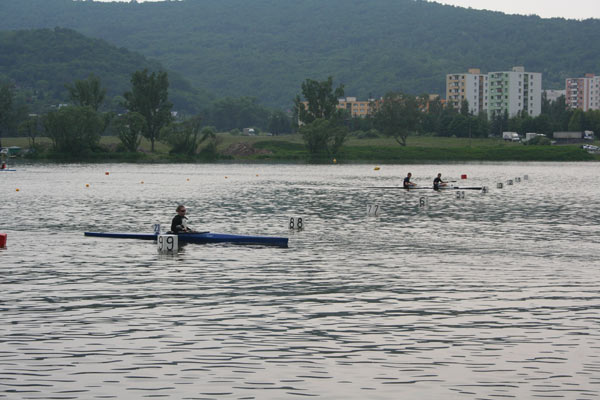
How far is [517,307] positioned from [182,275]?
12.2 metres

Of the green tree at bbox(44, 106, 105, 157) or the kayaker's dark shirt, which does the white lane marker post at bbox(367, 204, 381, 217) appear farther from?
the green tree at bbox(44, 106, 105, 157)

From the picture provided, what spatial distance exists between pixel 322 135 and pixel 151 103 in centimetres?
4331

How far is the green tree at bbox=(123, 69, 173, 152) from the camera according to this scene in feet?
626

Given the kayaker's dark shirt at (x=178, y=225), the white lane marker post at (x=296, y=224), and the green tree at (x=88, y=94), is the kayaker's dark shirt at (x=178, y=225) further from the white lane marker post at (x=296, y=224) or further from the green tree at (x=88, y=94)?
the green tree at (x=88, y=94)

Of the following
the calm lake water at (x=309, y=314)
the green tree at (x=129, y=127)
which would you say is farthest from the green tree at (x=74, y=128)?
the calm lake water at (x=309, y=314)

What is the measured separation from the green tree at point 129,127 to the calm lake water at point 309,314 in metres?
133

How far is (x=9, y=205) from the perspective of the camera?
6178 centimetres

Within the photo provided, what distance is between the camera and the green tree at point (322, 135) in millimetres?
185000

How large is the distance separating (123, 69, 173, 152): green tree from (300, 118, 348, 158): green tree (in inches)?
1352

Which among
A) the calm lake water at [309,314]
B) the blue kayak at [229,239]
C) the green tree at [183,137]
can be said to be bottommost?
the calm lake water at [309,314]

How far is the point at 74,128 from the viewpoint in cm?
16888

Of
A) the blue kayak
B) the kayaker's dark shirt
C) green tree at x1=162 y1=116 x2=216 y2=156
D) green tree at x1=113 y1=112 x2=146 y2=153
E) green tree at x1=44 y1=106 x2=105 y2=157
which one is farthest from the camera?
green tree at x1=162 y1=116 x2=216 y2=156

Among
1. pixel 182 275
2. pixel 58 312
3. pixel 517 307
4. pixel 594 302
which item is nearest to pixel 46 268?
pixel 182 275

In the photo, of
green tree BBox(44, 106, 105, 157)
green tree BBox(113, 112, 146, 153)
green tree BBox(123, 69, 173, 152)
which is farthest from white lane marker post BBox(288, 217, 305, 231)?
green tree BBox(123, 69, 173, 152)
